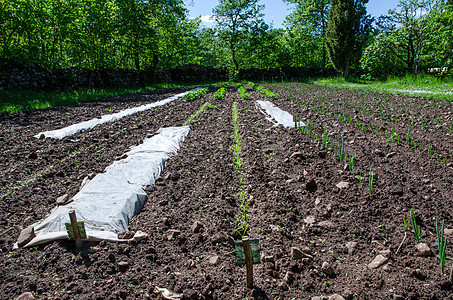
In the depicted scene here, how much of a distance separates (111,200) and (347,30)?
19.2 meters

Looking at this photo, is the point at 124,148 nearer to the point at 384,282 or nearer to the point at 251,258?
the point at 251,258

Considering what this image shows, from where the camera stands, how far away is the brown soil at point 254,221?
1806mm

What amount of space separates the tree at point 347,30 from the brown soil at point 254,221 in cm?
1522

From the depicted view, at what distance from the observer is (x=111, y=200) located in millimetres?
2732

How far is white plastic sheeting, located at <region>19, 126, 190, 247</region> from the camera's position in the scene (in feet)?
7.57

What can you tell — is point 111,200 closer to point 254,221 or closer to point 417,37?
point 254,221

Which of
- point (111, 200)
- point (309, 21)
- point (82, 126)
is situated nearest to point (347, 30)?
point (309, 21)

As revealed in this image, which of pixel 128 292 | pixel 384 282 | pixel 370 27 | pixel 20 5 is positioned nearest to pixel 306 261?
pixel 384 282

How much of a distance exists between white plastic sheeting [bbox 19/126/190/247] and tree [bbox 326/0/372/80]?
57.7 feet

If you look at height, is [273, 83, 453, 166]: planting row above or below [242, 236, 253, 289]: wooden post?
above

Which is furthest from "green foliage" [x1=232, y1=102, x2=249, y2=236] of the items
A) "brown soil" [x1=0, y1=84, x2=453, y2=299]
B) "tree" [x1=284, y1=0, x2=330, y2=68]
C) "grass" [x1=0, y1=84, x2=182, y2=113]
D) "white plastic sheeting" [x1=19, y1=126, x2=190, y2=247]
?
"tree" [x1=284, y1=0, x2=330, y2=68]

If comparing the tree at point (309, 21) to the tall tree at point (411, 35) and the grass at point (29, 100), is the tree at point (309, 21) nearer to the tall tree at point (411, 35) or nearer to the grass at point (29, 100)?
the tall tree at point (411, 35)

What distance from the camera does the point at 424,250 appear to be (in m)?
1.97

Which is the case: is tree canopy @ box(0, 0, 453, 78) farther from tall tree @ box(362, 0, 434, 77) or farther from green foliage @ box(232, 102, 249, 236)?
green foliage @ box(232, 102, 249, 236)
